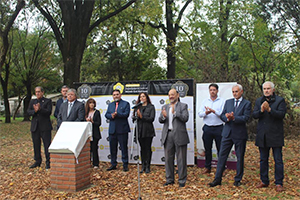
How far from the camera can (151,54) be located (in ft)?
67.1

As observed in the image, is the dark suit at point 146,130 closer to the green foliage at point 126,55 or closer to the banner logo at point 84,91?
the banner logo at point 84,91

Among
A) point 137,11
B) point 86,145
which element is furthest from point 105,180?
point 137,11

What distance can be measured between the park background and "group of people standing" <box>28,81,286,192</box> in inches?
18.2

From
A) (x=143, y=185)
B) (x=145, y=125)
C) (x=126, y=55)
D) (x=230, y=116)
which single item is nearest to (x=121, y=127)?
(x=145, y=125)

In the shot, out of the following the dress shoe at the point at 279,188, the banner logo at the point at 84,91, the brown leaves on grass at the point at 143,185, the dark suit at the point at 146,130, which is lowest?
the brown leaves on grass at the point at 143,185

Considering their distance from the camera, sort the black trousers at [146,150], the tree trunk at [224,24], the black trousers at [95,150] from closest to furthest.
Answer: the black trousers at [146,150] < the black trousers at [95,150] < the tree trunk at [224,24]

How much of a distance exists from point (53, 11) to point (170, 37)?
770 cm

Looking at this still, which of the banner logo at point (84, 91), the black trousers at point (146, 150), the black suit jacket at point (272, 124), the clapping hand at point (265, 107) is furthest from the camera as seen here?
the banner logo at point (84, 91)

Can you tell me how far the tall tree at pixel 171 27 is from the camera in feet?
60.0

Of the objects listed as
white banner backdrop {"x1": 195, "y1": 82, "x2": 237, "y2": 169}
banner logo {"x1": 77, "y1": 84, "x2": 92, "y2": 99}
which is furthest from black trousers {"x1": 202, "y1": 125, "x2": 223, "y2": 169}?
banner logo {"x1": 77, "y1": 84, "x2": 92, "y2": 99}

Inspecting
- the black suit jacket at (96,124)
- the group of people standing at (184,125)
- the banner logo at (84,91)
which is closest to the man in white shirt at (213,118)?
the group of people standing at (184,125)

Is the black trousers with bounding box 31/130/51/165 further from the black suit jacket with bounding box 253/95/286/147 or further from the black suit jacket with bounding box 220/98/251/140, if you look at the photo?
the black suit jacket with bounding box 253/95/286/147

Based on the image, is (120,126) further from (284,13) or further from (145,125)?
(284,13)

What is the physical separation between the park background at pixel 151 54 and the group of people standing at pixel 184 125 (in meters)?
0.46
